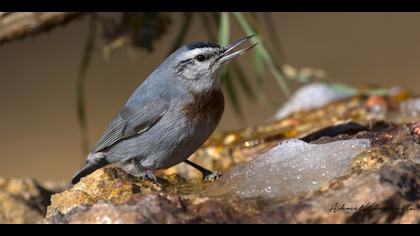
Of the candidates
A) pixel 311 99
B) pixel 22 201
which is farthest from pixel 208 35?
pixel 22 201

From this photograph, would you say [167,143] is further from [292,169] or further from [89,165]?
[292,169]

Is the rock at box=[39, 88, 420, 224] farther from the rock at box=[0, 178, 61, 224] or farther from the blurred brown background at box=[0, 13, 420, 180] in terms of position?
the blurred brown background at box=[0, 13, 420, 180]

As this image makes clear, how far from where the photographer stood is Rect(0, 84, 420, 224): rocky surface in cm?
266

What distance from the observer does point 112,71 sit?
36.3 ft

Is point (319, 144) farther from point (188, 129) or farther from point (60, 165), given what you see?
point (60, 165)

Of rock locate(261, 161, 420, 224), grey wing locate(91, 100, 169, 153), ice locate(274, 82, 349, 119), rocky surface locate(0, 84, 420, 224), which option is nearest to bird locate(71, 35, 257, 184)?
grey wing locate(91, 100, 169, 153)

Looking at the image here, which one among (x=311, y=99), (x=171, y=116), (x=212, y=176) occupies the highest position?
(x=171, y=116)

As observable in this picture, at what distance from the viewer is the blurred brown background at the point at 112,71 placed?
361 inches

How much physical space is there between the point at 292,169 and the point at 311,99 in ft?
9.66

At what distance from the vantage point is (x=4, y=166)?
8383 millimetres

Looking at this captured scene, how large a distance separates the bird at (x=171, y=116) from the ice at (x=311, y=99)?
1543 mm

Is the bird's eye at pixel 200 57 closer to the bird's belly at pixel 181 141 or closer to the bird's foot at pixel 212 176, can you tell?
the bird's belly at pixel 181 141
